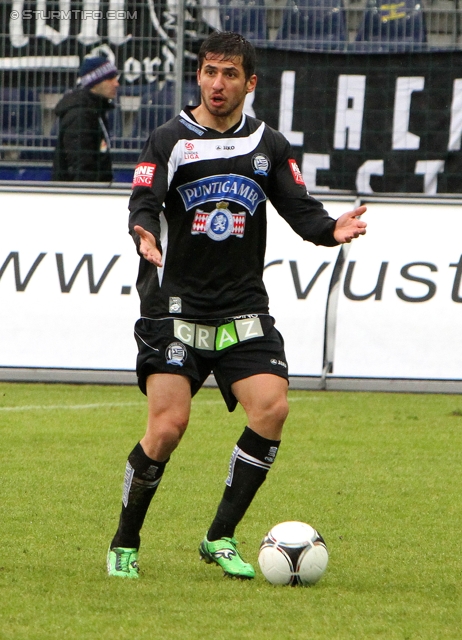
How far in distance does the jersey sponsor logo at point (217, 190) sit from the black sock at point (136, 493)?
3.30 ft

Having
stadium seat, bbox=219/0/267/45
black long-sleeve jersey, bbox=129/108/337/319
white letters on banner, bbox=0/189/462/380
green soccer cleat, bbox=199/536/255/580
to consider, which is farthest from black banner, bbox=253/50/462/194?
green soccer cleat, bbox=199/536/255/580

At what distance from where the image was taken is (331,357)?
10461 millimetres

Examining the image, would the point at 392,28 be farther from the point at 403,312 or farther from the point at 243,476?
the point at 243,476

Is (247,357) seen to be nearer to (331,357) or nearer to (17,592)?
(17,592)

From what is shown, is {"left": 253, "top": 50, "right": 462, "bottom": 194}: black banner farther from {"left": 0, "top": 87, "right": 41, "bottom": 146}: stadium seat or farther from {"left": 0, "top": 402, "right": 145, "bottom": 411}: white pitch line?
{"left": 0, "top": 402, "right": 145, "bottom": 411}: white pitch line

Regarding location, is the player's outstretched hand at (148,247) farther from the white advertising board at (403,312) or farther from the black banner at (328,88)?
the black banner at (328,88)

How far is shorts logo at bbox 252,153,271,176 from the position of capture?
5035 millimetres

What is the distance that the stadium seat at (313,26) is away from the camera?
12273 millimetres

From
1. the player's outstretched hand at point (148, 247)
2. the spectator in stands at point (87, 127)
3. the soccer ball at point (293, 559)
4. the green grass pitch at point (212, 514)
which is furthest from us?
the spectator in stands at point (87, 127)

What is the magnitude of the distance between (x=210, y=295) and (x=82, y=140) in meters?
7.63

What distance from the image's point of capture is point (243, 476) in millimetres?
4977

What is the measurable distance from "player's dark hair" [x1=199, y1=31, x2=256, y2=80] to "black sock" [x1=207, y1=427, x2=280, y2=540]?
4.78 ft

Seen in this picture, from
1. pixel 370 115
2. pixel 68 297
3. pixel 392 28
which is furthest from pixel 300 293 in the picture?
pixel 392 28

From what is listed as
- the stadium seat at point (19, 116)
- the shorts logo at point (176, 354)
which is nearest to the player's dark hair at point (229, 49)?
the shorts logo at point (176, 354)
